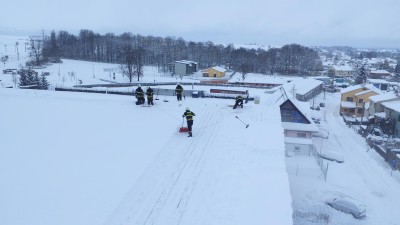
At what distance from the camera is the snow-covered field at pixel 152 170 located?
7.35m

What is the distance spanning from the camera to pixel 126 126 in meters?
12.5

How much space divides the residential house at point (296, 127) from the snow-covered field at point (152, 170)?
2.49 m

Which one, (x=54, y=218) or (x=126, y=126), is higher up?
(x=126, y=126)

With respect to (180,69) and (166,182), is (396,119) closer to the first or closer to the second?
(166,182)

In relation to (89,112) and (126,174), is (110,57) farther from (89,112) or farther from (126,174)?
(126,174)

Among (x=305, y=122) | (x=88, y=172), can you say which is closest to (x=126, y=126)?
(x=88, y=172)

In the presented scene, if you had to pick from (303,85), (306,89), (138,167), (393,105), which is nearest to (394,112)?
(393,105)

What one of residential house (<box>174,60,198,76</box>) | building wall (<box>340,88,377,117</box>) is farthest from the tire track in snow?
residential house (<box>174,60,198,76</box>)

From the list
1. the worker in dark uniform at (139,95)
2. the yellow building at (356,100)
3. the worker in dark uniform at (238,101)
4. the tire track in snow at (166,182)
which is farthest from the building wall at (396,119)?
the worker in dark uniform at (139,95)

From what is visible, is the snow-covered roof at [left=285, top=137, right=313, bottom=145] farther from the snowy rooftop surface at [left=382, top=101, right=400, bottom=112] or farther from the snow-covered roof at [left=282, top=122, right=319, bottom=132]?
the snowy rooftop surface at [left=382, top=101, right=400, bottom=112]

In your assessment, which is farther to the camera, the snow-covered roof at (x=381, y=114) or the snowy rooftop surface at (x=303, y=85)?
the snowy rooftop surface at (x=303, y=85)

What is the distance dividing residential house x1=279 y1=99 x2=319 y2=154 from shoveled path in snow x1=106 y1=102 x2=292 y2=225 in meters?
8.50

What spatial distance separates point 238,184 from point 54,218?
14.8 feet

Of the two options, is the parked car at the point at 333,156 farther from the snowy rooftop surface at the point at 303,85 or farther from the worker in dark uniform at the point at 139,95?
the snowy rooftop surface at the point at 303,85
